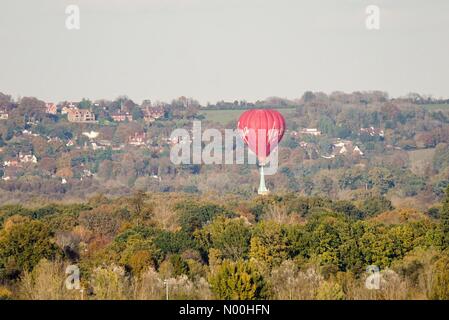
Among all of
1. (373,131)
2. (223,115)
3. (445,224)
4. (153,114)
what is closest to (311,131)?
(373,131)

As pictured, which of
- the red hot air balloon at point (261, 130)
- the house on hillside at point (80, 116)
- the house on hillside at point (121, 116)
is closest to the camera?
the red hot air balloon at point (261, 130)

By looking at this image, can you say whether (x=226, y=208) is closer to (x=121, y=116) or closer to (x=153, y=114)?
(x=153, y=114)

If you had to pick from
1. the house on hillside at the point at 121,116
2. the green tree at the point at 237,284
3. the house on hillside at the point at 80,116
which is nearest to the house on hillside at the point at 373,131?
the house on hillside at the point at 121,116

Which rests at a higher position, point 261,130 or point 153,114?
point 261,130

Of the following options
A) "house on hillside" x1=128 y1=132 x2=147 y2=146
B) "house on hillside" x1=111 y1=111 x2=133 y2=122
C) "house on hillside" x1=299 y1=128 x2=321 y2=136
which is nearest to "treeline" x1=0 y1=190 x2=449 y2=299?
"house on hillside" x1=128 y1=132 x2=147 y2=146

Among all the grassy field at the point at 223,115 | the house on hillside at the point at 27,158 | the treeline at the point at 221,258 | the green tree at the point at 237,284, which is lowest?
the house on hillside at the point at 27,158

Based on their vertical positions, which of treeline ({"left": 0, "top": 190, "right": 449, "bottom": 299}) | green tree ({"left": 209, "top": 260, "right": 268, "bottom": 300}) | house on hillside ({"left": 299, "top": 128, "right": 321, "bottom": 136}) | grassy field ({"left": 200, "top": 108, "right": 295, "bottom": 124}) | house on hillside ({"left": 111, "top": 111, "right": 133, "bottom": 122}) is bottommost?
house on hillside ({"left": 299, "top": 128, "right": 321, "bottom": 136})

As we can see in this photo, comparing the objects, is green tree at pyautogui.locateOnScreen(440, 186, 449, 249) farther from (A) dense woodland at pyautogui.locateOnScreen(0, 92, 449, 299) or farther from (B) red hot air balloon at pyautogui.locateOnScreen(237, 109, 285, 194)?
(B) red hot air balloon at pyautogui.locateOnScreen(237, 109, 285, 194)

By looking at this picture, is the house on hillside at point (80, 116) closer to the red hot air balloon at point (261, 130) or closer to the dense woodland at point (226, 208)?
the dense woodland at point (226, 208)

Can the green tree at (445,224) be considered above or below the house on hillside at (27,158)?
above
